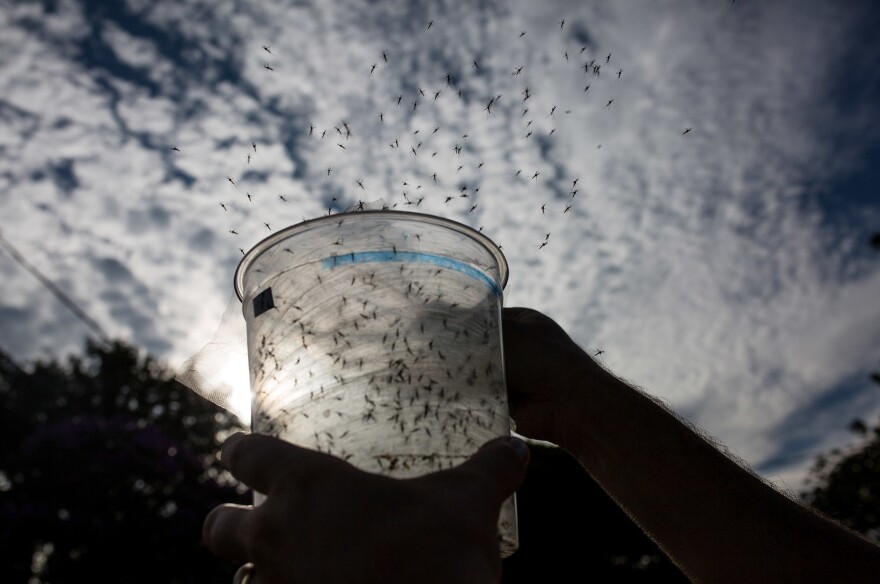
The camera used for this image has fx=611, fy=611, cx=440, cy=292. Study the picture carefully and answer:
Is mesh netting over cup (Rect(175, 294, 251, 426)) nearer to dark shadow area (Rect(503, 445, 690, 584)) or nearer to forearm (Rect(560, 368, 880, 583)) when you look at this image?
forearm (Rect(560, 368, 880, 583))

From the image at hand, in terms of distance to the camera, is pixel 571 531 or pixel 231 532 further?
pixel 571 531

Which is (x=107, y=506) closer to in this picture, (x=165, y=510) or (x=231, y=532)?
(x=165, y=510)

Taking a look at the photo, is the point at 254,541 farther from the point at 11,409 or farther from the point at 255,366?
the point at 11,409

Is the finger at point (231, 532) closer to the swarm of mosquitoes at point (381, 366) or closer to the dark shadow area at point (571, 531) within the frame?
the swarm of mosquitoes at point (381, 366)

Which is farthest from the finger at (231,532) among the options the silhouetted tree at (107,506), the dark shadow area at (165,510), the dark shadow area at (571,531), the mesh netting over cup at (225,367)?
the dark shadow area at (571,531)

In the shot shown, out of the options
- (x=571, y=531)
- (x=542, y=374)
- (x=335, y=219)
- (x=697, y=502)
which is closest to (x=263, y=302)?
(x=335, y=219)

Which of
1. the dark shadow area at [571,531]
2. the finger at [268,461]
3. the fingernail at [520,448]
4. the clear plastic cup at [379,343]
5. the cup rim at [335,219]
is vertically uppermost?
the dark shadow area at [571,531]

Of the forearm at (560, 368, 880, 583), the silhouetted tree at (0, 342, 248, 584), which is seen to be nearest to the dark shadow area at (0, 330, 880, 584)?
the silhouetted tree at (0, 342, 248, 584)
